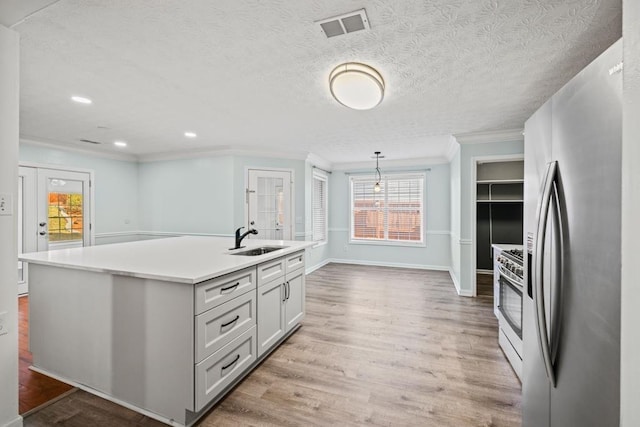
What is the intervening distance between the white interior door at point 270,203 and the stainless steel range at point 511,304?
359cm

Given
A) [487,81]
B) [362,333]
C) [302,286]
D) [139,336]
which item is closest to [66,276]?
[139,336]

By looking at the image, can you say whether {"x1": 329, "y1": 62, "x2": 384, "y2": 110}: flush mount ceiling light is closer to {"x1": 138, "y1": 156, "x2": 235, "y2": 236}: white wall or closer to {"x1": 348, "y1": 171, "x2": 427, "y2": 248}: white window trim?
{"x1": 138, "y1": 156, "x2": 235, "y2": 236}: white wall

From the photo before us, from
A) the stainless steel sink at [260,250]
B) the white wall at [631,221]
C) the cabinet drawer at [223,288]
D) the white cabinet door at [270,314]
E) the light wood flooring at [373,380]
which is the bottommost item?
the light wood flooring at [373,380]

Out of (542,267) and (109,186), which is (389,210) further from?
(109,186)

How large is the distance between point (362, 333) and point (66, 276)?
2.67 m

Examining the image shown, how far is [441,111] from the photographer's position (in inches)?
129

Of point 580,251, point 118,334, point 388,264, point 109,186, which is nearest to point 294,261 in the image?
point 118,334

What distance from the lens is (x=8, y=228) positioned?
1.61 meters

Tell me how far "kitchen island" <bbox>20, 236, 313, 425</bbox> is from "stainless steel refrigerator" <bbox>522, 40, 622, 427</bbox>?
1.71 meters

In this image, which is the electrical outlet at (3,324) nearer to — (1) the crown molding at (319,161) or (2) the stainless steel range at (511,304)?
(2) the stainless steel range at (511,304)

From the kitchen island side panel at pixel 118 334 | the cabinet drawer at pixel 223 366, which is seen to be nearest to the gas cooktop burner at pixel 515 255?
the cabinet drawer at pixel 223 366

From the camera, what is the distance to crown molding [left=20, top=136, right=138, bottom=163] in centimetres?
445

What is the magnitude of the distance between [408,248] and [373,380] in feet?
14.9

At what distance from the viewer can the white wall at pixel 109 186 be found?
491 cm
